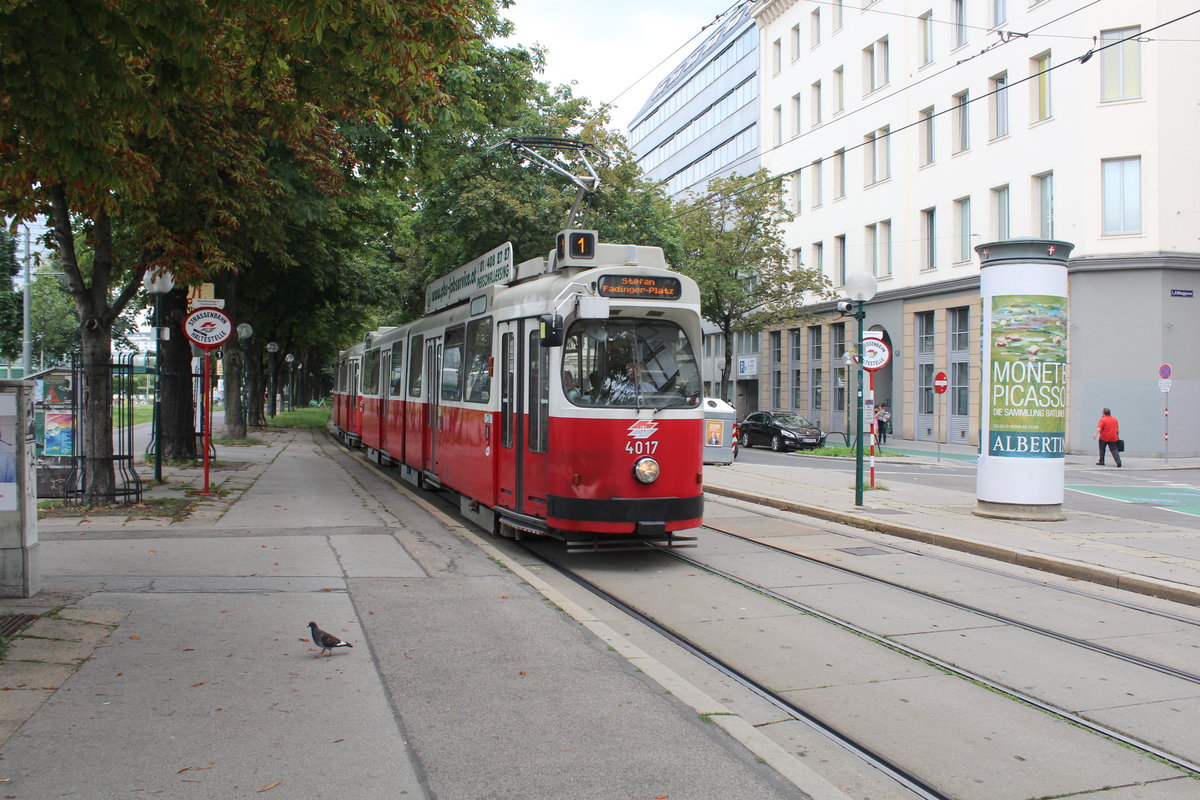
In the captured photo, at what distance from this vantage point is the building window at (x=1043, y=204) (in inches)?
1298

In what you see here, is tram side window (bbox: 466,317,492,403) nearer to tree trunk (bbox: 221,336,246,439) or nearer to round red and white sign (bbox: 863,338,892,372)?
round red and white sign (bbox: 863,338,892,372)

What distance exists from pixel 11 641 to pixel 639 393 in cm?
558

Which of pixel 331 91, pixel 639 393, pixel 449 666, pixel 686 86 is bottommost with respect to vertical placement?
pixel 449 666

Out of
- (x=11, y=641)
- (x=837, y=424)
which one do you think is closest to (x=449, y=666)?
(x=11, y=641)

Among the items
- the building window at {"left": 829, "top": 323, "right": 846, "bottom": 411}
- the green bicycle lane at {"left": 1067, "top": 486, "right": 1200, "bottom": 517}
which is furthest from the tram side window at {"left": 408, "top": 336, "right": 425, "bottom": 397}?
the building window at {"left": 829, "top": 323, "right": 846, "bottom": 411}

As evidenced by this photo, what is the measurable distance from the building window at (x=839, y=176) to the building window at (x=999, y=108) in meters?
9.39

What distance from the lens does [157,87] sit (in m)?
8.81

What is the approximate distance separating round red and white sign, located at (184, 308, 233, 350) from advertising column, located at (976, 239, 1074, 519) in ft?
36.1

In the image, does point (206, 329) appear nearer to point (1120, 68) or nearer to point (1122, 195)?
point (1122, 195)

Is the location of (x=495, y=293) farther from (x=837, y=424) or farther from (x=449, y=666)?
(x=837, y=424)

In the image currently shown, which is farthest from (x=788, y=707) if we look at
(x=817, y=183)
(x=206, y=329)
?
(x=817, y=183)

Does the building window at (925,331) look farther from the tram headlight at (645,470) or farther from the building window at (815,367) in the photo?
the tram headlight at (645,470)

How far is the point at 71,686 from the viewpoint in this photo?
17.9 feet

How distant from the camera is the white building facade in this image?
30.4m
